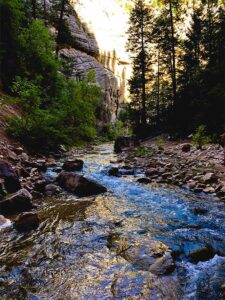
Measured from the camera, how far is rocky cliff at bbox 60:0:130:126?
4052 centimetres

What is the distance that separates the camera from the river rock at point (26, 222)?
460cm

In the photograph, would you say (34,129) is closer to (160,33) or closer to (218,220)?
(218,220)

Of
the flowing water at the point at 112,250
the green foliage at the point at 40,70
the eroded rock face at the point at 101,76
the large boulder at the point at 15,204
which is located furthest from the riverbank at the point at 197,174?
the eroded rock face at the point at 101,76

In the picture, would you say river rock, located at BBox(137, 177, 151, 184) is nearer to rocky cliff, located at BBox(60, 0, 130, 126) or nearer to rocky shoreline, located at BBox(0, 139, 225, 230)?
rocky shoreline, located at BBox(0, 139, 225, 230)

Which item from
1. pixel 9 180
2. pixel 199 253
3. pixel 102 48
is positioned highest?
pixel 102 48

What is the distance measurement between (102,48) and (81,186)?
1887 inches

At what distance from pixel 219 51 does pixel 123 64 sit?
4558cm

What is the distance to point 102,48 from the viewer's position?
166ft

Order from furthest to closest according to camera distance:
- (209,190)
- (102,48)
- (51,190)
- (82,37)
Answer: (102,48) < (82,37) < (209,190) < (51,190)

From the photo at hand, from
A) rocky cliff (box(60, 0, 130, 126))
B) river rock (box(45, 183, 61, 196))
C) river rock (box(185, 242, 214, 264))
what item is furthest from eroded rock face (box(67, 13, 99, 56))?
river rock (box(185, 242, 214, 264))

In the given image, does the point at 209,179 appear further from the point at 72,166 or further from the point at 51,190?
the point at 72,166

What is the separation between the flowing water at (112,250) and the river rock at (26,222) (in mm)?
129

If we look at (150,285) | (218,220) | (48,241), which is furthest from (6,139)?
(150,285)

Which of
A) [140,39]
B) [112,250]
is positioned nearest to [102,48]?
[140,39]
